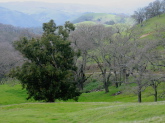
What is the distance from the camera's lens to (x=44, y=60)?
3203 centimetres

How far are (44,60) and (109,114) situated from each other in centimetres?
1828

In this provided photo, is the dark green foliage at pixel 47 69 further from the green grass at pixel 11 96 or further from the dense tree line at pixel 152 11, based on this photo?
the dense tree line at pixel 152 11

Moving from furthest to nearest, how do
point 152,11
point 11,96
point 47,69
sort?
point 152,11 → point 11,96 → point 47,69

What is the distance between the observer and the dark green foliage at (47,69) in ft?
99.2

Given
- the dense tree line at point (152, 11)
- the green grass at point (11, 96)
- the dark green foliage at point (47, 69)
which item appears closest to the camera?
the dark green foliage at point (47, 69)

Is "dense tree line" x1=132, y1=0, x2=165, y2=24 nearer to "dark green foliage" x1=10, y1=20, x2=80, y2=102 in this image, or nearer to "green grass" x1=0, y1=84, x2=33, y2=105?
"green grass" x1=0, y1=84, x2=33, y2=105

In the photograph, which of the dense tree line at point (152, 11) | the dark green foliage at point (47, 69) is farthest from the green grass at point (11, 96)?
the dense tree line at point (152, 11)

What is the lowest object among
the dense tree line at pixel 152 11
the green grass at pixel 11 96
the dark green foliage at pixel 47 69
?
the green grass at pixel 11 96

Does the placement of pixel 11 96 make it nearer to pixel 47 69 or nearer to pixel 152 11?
pixel 47 69

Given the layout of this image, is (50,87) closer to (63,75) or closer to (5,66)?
(63,75)

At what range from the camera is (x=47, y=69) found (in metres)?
29.8

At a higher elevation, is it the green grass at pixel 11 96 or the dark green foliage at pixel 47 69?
the dark green foliage at pixel 47 69

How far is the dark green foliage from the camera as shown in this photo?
99.2 feet

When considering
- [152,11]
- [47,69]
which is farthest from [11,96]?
[152,11]
